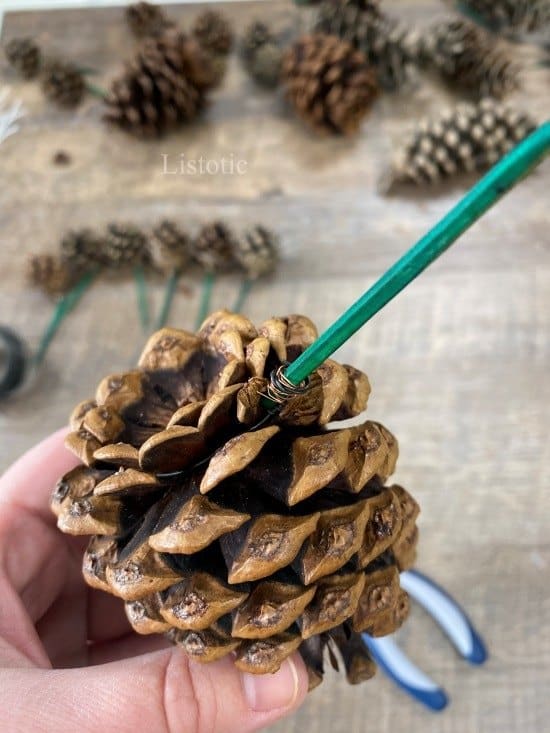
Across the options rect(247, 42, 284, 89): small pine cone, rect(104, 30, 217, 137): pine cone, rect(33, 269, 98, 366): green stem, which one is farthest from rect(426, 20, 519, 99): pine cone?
rect(33, 269, 98, 366): green stem

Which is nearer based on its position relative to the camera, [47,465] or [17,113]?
[47,465]

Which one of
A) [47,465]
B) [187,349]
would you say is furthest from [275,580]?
[47,465]

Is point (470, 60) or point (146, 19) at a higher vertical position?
point (146, 19)

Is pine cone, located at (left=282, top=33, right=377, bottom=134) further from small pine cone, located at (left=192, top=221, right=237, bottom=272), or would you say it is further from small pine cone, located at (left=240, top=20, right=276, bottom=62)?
small pine cone, located at (left=192, top=221, right=237, bottom=272)

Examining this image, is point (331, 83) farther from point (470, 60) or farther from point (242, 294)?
point (242, 294)

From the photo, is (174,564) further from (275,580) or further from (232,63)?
(232,63)

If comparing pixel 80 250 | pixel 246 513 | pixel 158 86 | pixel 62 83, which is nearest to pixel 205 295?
pixel 80 250
